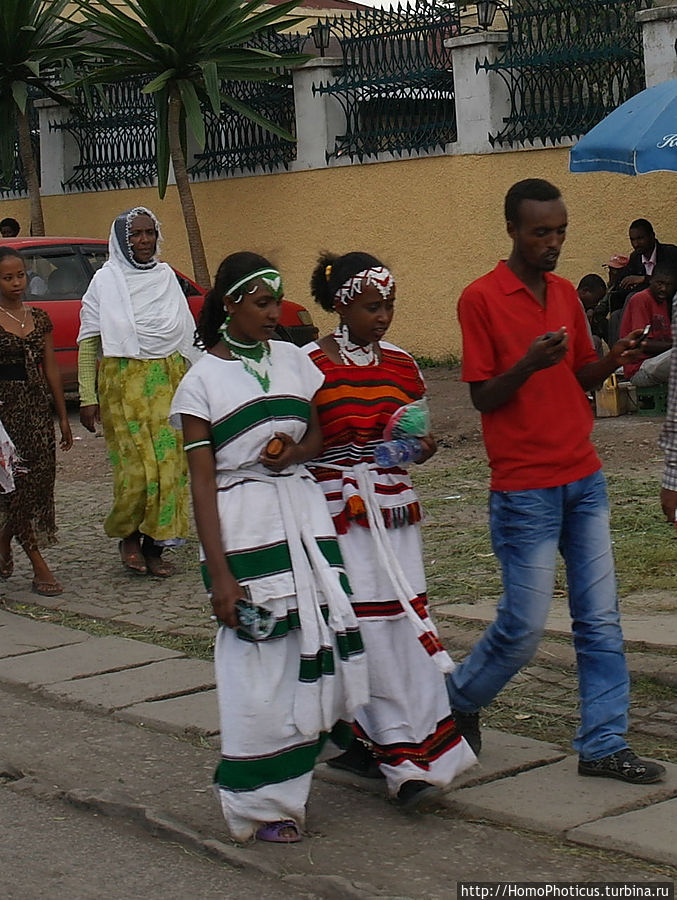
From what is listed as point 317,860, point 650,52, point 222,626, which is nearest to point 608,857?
point 317,860

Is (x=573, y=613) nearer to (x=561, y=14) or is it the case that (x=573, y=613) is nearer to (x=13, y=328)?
(x=13, y=328)

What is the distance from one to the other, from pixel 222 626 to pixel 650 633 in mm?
2421

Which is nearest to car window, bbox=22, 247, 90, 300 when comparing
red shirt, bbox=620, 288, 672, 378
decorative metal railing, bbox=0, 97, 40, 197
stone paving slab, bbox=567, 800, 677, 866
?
red shirt, bbox=620, 288, 672, 378

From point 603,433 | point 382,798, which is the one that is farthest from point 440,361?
point 382,798

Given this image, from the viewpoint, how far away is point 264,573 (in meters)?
4.39

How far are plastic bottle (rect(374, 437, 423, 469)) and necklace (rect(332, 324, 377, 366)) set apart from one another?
0.92 feet

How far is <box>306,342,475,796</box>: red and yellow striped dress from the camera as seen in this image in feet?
15.1

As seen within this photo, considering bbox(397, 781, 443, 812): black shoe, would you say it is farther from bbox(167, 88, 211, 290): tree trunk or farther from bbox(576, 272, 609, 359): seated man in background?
bbox(167, 88, 211, 290): tree trunk

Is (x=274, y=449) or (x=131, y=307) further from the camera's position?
(x=131, y=307)

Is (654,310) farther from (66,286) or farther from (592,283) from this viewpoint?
(66,286)

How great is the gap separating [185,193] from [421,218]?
287 cm

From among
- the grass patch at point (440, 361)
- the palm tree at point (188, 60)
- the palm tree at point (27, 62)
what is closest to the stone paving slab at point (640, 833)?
the grass patch at point (440, 361)

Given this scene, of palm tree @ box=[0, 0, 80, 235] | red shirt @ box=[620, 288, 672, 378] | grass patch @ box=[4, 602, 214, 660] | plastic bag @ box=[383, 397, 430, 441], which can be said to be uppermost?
palm tree @ box=[0, 0, 80, 235]

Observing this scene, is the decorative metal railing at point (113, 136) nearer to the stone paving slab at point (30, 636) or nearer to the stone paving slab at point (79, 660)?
the stone paving slab at point (30, 636)
